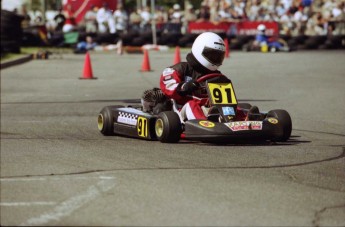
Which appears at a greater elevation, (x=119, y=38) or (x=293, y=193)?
(x=293, y=193)

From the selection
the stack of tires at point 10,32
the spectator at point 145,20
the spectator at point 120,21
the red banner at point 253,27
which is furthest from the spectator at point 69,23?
the stack of tires at point 10,32

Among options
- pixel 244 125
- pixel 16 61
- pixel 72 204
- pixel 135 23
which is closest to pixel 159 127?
pixel 244 125

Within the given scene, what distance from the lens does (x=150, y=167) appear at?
833cm

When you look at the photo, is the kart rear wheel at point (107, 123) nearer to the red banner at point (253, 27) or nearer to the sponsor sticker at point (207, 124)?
the sponsor sticker at point (207, 124)

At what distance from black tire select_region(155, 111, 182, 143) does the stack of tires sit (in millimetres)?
18739

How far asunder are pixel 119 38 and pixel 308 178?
28.7 meters

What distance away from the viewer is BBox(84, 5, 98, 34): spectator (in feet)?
124

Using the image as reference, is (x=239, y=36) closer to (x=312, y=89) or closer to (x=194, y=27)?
(x=194, y=27)

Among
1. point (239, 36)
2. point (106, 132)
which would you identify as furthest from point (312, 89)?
point (239, 36)

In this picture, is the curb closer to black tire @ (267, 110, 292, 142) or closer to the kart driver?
the kart driver

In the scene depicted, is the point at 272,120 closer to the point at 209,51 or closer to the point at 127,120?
the point at 209,51

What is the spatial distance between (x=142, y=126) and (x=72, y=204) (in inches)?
162

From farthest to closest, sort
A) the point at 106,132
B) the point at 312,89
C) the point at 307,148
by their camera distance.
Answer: the point at 312,89 < the point at 106,132 < the point at 307,148

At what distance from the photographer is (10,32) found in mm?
29047
